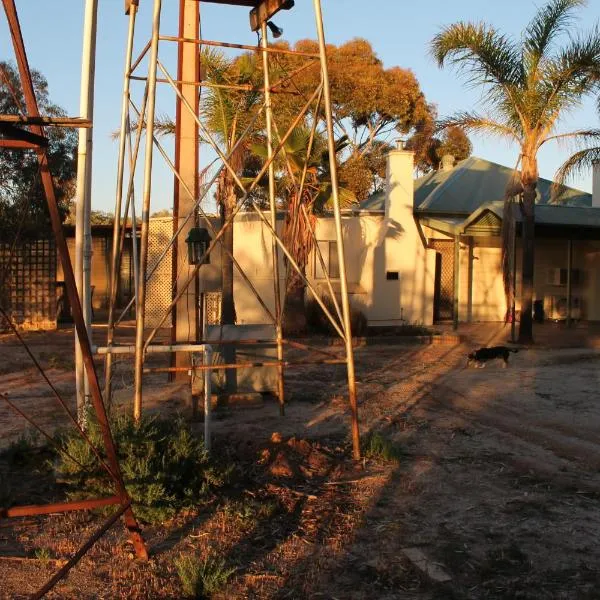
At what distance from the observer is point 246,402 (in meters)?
9.98

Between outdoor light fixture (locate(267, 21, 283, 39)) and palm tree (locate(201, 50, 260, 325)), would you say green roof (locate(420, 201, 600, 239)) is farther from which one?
outdoor light fixture (locate(267, 21, 283, 39))

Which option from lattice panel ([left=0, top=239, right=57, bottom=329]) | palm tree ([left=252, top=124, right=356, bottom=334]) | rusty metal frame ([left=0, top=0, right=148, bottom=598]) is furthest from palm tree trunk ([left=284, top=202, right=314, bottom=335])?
rusty metal frame ([left=0, top=0, right=148, bottom=598])

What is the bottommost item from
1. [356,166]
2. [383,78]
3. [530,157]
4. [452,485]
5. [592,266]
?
[452,485]

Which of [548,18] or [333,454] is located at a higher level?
[548,18]

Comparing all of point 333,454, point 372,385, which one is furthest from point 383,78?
point 333,454

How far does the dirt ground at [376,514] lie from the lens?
472cm

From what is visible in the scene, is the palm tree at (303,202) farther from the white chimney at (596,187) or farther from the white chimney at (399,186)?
the white chimney at (596,187)

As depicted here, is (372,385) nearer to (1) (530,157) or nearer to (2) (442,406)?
(2) (442,406)

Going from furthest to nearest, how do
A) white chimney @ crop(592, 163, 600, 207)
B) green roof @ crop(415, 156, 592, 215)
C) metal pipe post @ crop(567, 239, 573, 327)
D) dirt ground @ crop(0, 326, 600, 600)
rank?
1. white chimney @ crop(592, 163, 600, 207)
2. green roof @ crop(415, 156, 592, 215)
3. metal pipe post @ crop(567, 239, 573, 327)
4. dirt ground @ crop(0, 326, 600, 600)

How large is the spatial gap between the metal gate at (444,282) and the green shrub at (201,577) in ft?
60.8

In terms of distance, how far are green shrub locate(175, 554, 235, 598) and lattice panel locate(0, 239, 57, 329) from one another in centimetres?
1583

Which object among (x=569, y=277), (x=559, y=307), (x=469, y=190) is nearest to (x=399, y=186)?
(x=469, y=190)

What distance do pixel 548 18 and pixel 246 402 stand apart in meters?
11.1

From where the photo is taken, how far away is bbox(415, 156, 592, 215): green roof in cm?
2342
